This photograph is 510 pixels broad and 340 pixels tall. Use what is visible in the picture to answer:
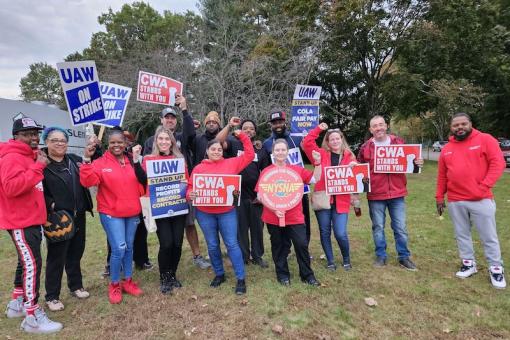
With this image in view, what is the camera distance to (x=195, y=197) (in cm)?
504

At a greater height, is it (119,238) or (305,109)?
(305,109)

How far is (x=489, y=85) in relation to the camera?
2550 centimetres

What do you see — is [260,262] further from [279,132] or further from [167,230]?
[279,132]

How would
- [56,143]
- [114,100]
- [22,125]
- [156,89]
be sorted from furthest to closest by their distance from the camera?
1. [114,100]
2. [156,89]
3. [56,143]
4. [22,125]

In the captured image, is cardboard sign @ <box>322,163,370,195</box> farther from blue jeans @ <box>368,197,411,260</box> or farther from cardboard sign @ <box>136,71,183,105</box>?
cardboard sign @ <box>136,71,183,105</box>

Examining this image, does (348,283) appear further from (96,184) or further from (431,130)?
(431,130)

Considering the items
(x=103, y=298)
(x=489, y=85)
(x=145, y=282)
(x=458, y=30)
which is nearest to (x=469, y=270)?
(x=145, y=282)

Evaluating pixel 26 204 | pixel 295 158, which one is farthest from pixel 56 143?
pixel 295 158

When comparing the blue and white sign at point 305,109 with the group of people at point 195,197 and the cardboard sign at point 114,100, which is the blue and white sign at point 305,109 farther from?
the cardboard sign at point 114,100

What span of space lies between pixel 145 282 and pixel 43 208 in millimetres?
2076

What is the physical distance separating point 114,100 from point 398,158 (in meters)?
5.10

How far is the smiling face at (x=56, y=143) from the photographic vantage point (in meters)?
4.61

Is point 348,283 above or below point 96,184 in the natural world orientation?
below

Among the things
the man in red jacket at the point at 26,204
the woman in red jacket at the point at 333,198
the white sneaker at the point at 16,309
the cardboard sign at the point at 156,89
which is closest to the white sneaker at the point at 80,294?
the white sneaker at the point at 16,309
